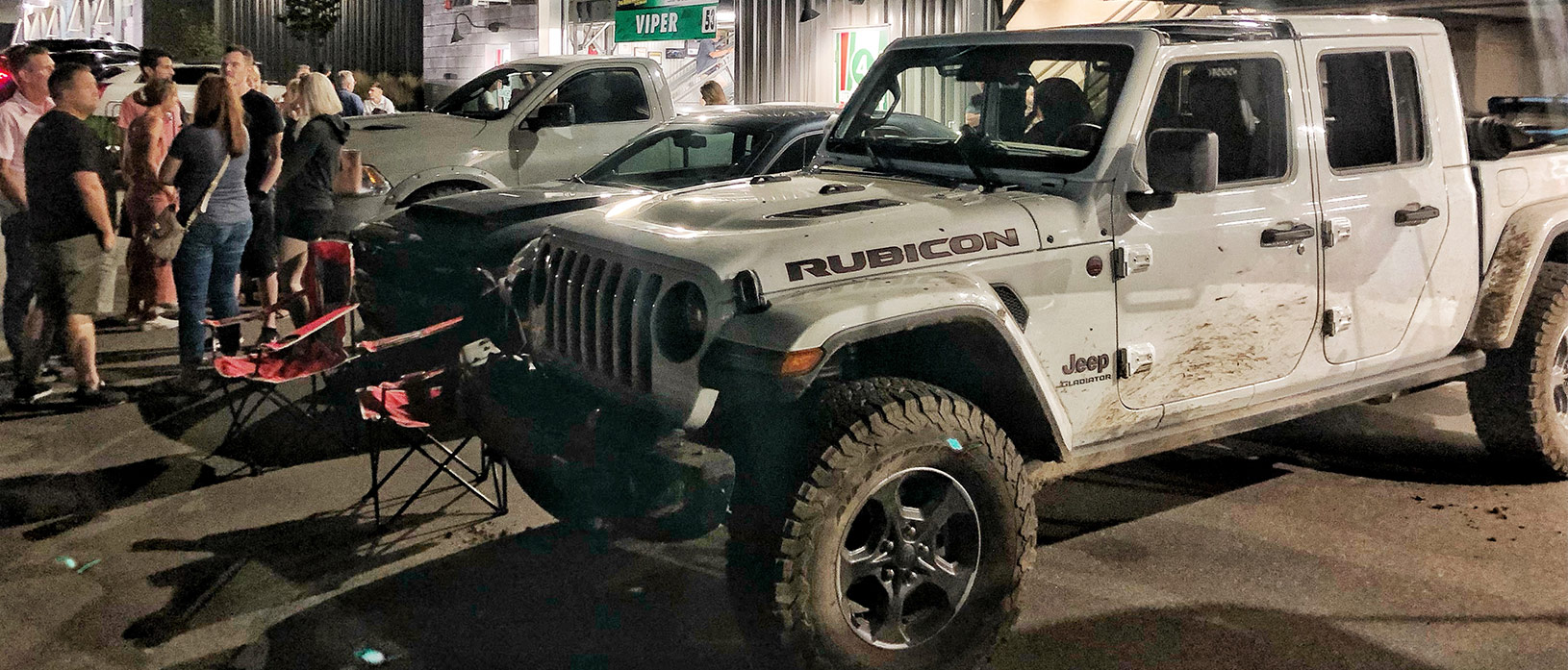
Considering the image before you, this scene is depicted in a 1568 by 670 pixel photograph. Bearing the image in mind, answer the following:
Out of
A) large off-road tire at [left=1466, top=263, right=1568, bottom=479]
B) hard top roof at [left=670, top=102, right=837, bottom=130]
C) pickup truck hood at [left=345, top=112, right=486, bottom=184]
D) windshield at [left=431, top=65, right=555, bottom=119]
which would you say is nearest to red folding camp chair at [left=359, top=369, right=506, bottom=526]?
hard top roof at [left=670, top=102, right=837, bottom=130]

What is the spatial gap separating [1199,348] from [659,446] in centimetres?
187

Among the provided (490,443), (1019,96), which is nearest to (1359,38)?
(1019,96)

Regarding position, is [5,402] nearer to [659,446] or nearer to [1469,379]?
[659,446]

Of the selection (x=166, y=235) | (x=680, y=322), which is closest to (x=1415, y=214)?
(x=680, y=322)

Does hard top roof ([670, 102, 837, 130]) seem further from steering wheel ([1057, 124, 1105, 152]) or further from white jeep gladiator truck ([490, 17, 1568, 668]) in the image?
steering wheel ([1057, 124, 1105, 152])

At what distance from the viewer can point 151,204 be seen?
842 cm

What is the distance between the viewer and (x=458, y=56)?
91.6 ft

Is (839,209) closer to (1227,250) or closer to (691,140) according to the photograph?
(1227,250)

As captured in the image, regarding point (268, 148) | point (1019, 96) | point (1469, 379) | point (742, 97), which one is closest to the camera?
point (1019, 96)

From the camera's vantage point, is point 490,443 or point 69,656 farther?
point 490,443

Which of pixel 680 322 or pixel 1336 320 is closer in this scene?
pixel 680 322

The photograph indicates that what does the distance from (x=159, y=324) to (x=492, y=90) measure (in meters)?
3.19

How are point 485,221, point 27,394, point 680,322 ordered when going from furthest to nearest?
point 27,394, point 485,221, point 680,322

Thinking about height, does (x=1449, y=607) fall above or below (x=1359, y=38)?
below
